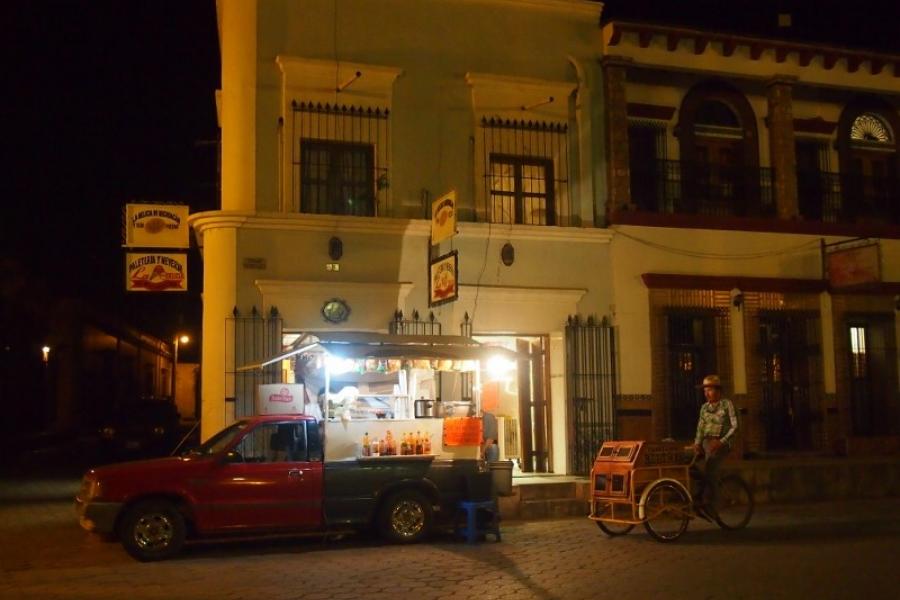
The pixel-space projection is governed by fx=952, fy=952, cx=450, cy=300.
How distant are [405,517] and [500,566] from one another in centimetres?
191

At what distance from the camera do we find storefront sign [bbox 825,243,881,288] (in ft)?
56.1

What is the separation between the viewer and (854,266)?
1747 centimetres

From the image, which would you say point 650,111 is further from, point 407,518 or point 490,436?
point 407,518

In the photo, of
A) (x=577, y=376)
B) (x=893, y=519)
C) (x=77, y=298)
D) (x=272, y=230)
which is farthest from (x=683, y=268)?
(x=77, y=298)

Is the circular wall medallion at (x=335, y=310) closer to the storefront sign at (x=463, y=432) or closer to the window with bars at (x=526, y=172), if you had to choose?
the window with bars at (x=526, y=172)

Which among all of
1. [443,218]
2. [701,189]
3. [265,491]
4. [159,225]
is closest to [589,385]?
[443,218]

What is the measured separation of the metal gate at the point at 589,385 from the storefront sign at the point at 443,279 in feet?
8.53

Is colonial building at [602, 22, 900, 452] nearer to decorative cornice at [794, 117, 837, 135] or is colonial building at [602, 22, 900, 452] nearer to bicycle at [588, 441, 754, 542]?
decorative cornice at [794, 117, 837, 135]

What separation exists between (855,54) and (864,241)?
147 inches

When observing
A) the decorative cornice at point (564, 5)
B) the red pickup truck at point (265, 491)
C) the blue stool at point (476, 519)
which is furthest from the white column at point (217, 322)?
the decorative cornice at point (564, 5)

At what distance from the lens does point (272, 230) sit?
1524 cm

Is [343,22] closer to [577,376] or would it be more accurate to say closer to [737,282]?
[577,376]

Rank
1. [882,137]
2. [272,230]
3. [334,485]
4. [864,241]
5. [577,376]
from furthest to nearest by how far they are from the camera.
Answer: [882,137] → [864,241] → [577,376] → [272,230] → [334,485]

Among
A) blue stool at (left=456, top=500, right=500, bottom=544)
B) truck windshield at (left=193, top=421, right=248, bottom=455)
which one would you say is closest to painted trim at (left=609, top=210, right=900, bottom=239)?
blue stool at (left=456, top=500, right=500, bottom=544)
